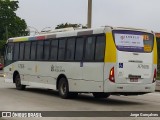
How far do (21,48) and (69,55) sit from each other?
18.7 ft

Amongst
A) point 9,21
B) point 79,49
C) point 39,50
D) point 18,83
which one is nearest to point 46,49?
point 39,50

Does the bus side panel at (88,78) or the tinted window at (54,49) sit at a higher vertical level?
the tinted window at (54,49)

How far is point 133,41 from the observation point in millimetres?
17609

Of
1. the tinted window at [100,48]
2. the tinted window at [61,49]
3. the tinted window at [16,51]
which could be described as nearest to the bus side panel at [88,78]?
the tinted window at [100,48]

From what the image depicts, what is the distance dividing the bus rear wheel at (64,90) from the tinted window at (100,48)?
2.55 meters

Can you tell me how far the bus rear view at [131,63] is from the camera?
16.9m

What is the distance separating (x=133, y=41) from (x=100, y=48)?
127 cm

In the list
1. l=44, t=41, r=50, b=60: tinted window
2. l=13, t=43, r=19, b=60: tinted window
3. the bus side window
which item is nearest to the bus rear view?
l=44, t=41, r=50, b=60: tinted window

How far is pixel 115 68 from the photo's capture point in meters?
16.9

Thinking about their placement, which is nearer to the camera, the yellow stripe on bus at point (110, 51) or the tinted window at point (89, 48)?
the yellow stripe on bus at point (110, 51)

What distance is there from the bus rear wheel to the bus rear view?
284 centimetres

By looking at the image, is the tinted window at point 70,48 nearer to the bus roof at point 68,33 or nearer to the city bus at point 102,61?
the city bus at point 102,61

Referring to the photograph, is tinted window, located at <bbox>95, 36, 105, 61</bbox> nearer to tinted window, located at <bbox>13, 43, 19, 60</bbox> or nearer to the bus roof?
the bus roof

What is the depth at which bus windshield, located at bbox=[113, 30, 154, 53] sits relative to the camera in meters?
17.3
